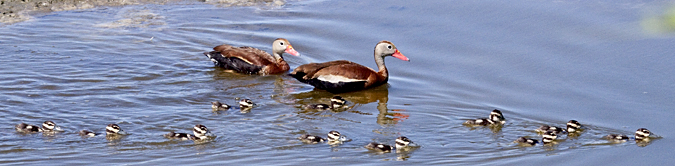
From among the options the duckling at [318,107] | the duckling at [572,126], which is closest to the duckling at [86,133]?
the duckling at [318,107]

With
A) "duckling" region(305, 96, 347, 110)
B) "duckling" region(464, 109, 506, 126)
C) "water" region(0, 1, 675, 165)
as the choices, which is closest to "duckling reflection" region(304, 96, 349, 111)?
"duckling" region(305, 96, 347, 110)

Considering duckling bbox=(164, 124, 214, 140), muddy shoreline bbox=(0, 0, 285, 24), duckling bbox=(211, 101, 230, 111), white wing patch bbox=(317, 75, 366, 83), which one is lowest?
duckling bbox=(164, 124, 214, 140)

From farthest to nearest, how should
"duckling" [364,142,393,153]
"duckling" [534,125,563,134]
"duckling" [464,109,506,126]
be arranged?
"duckling" [464,109,506,126]
"duckling" [534,125,563,134]
"duckling" [364,142,393,153]

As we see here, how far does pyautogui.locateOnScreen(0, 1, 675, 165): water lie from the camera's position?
25.9 feet

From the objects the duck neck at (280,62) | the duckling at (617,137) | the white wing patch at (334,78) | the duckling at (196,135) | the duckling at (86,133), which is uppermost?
the duck neck at (280,62)

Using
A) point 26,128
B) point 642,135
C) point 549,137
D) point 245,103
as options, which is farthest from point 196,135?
point 642,135

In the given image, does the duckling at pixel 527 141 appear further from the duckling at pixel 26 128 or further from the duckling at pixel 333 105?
the duckling at pixel 26 128

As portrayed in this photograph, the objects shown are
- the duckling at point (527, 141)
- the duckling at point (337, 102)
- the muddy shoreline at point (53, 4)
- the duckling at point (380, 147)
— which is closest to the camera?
the duckling at point (380, 147)

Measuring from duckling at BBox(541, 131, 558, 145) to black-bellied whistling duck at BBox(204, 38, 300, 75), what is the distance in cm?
515

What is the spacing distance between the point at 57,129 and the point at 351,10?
24.7ft

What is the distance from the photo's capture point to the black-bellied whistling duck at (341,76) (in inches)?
423

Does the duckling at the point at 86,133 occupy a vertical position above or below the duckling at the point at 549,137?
below

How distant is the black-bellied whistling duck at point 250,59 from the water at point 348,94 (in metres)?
0.24

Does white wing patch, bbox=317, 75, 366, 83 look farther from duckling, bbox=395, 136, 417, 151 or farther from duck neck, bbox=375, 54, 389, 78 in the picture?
duckling, bbox=395, 136, 417, 151
